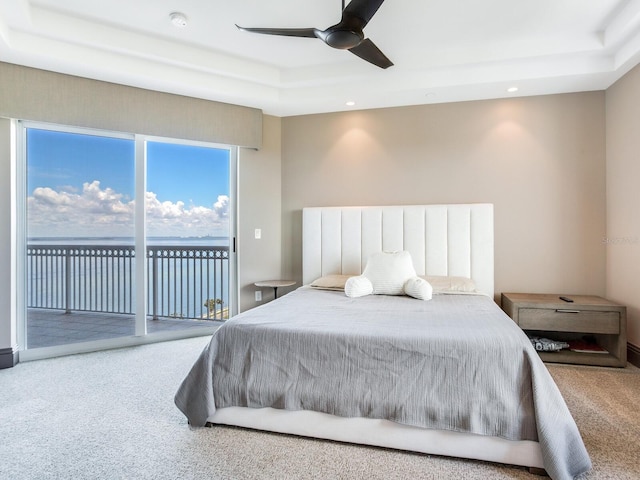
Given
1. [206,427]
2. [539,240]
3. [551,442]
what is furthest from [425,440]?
[539,240]

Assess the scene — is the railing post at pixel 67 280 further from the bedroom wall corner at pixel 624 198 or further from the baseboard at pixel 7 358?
the bedroom wall corner at pixel 624 198

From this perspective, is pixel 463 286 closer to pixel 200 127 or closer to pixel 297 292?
pixel 297 292

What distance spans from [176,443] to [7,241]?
249cm

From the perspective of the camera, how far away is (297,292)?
3215 millimetres

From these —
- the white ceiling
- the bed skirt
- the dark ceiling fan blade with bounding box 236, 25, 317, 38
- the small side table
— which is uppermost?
the white ceiling

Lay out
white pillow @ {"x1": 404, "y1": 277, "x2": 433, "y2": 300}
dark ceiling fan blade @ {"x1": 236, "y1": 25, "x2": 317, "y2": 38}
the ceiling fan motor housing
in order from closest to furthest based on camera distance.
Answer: the ceiling fan motor housing < dark ceiling fan blade @ {"x1": 236, "y1": 25, "x2": 317, "y2": 38} < white pillow @ {"x1": 404, "y1": 277, "x2": 433, "y2": 300}

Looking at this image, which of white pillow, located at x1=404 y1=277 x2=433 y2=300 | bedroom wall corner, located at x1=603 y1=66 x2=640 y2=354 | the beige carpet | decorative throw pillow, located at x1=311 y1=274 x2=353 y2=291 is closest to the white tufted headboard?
decorative throw pillow, located at x1=311 y1=274 x2=353 y2=291

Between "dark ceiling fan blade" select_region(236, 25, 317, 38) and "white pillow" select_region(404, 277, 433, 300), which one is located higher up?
"dark ceiling fan blade" select_region(236, 25, 317, 38)

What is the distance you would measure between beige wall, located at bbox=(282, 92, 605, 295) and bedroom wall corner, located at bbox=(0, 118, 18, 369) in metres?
2.95

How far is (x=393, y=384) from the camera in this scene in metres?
1.79

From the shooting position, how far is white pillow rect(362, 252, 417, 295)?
309cm

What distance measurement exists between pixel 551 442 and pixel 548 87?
3187mm

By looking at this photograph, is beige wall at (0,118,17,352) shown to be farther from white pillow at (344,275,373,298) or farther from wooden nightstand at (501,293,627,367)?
wooden nightstand at (501,293,627,367)

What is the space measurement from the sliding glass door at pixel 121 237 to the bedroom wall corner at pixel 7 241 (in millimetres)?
163
